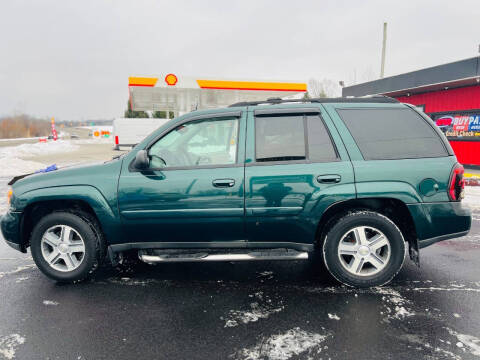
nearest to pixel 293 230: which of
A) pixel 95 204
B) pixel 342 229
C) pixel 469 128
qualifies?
pixel 342 229

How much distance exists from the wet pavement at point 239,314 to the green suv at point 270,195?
0.32 metres

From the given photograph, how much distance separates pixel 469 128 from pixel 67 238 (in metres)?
13.8

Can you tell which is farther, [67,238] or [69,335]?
[67,238]

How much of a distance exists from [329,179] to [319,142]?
390mm

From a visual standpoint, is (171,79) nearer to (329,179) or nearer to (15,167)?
(329,179)

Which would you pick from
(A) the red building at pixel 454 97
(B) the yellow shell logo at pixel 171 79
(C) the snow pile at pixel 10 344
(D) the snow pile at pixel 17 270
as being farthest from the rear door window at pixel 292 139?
(A) the red building at pixel 454 97

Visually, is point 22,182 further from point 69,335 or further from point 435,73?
point 435,73

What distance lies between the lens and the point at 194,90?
30.3 feet

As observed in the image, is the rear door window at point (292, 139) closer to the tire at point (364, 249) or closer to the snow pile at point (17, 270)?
the tire at point (364, 249)

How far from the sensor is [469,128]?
40.2 ft

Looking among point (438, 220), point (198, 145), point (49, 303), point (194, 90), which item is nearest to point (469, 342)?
point (438, 220)

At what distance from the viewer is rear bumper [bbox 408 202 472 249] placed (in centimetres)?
314

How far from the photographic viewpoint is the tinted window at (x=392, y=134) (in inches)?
126

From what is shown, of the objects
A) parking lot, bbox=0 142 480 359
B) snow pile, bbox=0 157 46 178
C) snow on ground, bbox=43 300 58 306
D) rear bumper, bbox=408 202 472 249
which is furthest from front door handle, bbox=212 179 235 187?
snow pile, bbox=0 157 46 178
